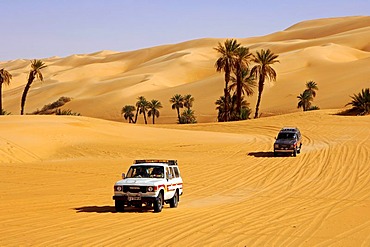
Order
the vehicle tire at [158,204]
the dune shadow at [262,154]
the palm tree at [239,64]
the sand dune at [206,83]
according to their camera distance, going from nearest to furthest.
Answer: the vehicle tire at [158,204], the dune shadow at [262,154], the palm tree at [239,64], the sand dune at [206,83]

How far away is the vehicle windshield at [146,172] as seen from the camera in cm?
1838

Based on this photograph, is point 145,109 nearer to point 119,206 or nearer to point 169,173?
point 169,173

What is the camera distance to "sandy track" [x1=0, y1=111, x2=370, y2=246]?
45.4 feet

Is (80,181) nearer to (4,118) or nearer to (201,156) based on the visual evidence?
(201,156)

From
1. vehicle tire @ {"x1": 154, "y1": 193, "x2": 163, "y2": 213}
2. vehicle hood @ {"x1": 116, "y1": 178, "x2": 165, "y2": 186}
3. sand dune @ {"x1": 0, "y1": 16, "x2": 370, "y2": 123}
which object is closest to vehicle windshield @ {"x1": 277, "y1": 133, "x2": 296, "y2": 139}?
vehicle hood @ {"x1": 116, "y1": 178, "x2": 165, "y2": 186}

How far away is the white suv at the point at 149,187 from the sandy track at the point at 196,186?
40 centimetres

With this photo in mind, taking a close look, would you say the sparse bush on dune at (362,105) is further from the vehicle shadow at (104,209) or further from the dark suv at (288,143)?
the vehicle shadow at (104,209)

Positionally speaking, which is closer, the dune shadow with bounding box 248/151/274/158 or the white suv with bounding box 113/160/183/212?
the white suv with bounding box 113/160/183/212

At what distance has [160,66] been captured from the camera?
172m

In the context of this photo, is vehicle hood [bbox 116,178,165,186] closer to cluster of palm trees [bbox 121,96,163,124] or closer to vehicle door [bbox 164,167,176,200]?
vehicle door [bbox 164,167,176,200]

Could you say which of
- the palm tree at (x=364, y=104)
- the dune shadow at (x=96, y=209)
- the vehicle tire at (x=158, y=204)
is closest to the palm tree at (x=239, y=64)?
the palm tree at (x=364, y=104)

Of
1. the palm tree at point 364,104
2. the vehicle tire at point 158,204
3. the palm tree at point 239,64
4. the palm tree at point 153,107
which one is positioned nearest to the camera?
the vehicle tire at point 158,204

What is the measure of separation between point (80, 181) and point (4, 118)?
24.4 meters

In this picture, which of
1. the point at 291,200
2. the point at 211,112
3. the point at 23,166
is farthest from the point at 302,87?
the point at 291,200
